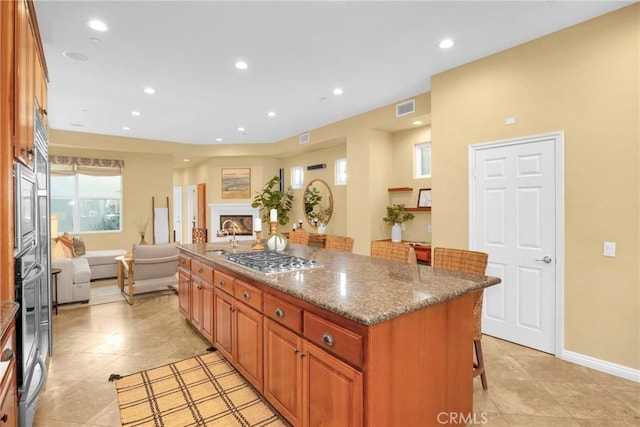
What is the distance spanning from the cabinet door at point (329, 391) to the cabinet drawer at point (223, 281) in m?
1.11

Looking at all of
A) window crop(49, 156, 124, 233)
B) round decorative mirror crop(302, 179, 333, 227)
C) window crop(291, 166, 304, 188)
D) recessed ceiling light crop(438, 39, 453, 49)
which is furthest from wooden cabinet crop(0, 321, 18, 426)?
window crop(49, 156, 124, 233)

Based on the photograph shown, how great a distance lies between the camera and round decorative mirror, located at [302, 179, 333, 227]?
734 centimetres

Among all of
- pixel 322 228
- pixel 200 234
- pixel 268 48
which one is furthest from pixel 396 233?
pixel 200 234

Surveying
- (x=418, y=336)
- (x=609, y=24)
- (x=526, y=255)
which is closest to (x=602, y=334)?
(x=526, y=255)

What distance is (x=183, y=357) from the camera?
3.18 m

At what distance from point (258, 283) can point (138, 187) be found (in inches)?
282

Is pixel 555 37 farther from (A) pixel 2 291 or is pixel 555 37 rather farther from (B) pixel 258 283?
(A) pixel 2 291

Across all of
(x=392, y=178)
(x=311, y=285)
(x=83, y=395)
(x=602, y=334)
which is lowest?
(x=83, y=395)

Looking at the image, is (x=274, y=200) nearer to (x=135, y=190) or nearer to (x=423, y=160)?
(x=135, y=190)

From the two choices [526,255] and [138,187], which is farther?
[138,187]

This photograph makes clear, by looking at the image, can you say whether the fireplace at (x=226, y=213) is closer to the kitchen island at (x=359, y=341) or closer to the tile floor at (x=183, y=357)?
A: the tile floor at (x=183, y=357)

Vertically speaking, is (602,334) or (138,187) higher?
(138,187)

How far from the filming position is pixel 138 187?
26.6 ft

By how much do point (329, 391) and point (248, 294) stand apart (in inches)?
39.0
